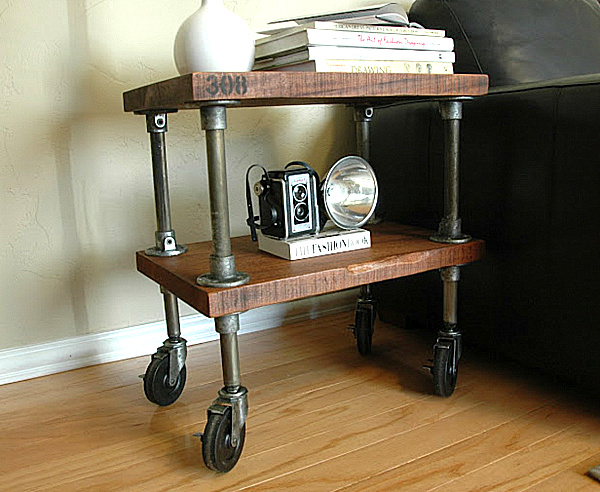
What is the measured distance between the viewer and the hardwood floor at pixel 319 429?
3.13 feet

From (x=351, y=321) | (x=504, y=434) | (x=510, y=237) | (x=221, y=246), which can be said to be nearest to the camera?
(x=221, y=246)

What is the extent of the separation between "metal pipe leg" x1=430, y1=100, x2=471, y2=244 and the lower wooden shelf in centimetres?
3

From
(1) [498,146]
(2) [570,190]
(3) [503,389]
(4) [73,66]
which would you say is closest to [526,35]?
(1) [498,146]

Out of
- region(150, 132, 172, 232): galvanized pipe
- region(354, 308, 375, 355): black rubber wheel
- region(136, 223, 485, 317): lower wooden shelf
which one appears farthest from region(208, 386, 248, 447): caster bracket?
region(354, 308, 375, 355): black rubber wheel

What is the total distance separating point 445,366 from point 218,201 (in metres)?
0.55

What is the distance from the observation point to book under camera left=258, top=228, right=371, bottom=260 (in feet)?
3.51

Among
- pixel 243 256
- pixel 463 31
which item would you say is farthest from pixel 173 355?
pixel 463 31

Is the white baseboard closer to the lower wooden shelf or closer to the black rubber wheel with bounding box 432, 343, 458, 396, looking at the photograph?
the lower wooden shelf

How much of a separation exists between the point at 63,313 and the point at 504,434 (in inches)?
38.0

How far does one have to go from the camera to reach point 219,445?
96cm

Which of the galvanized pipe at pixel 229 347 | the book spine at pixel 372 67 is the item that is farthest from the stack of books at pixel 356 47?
the galvanized pipe at pixel 229 347

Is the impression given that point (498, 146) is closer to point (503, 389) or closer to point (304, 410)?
point (503, 389)

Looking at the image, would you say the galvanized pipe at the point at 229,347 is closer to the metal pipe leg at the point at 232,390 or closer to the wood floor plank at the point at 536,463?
the metal pipe leg at the point at 232,390

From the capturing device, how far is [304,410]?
117 cm
